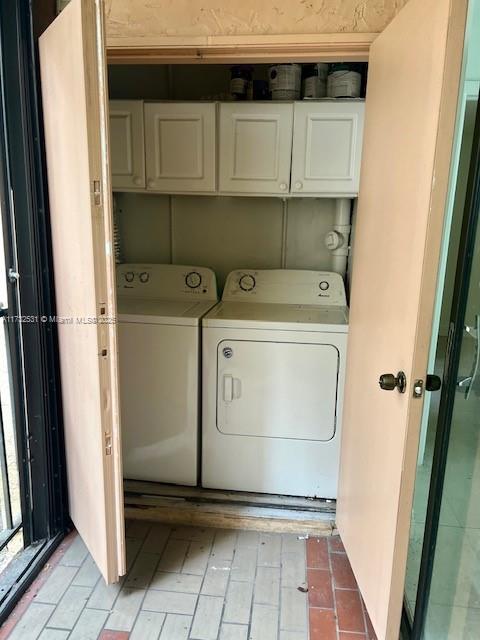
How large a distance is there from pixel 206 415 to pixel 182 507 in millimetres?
451

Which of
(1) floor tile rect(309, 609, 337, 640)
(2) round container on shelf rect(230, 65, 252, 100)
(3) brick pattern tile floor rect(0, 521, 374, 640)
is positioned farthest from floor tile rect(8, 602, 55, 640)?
(2) round container on shelf rect(230, 65, 252, 100)

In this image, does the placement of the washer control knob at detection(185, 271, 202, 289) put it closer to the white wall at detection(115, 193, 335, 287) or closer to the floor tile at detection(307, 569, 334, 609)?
the white wall at detection(115, 193, 335, 287)

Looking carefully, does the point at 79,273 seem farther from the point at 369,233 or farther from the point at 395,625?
the point at 395,625

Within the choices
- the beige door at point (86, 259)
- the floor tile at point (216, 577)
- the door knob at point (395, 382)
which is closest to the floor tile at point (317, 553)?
the floor tile at point (216, 577)

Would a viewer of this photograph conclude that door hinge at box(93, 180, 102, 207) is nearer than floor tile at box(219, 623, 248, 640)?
Yes

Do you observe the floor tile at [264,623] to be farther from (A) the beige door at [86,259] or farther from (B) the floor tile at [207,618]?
(A) the beige door at [86,259]

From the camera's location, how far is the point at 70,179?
155 cm

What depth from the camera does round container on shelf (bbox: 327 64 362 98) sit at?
221 centimetres

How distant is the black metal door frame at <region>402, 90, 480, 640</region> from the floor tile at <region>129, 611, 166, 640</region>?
888mm

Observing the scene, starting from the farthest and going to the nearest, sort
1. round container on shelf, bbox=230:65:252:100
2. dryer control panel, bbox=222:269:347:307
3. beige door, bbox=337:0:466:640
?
dryer control panel, bbox=222:269:347:307 → round container on shelf, bbox=230:65:252:100 → beige door, bbox=337:0:466:640

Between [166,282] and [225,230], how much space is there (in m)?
0.49

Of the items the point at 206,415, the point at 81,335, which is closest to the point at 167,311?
the point at 206,415

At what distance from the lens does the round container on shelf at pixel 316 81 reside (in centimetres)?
232

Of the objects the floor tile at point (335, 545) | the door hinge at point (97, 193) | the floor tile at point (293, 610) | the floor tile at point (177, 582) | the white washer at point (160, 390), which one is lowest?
the floor tile at point (335, 545)
